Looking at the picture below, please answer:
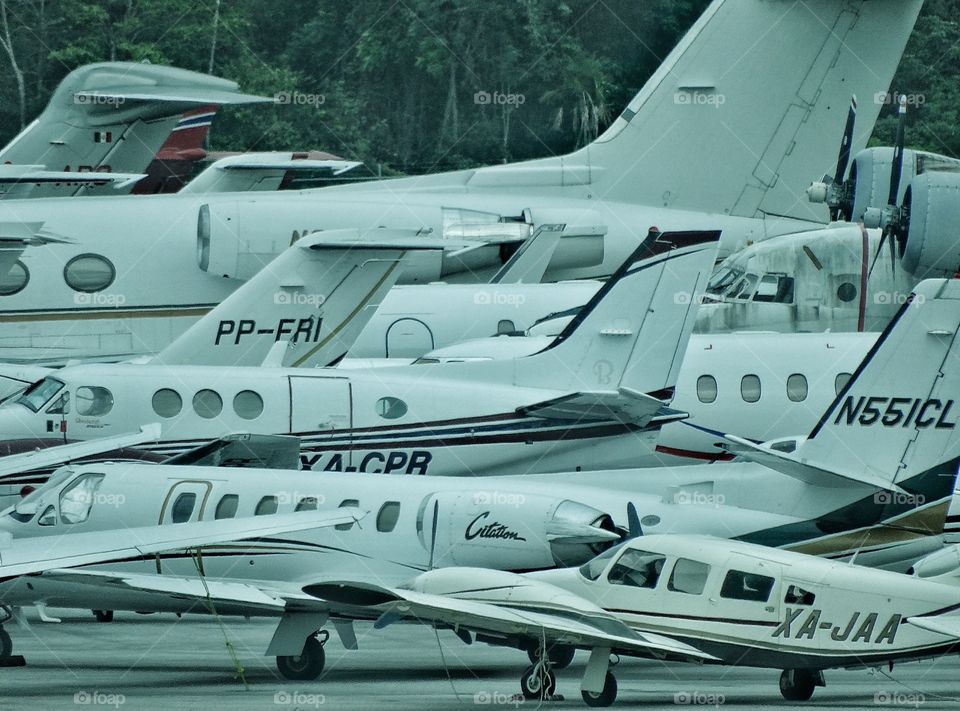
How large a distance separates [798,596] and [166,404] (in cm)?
1121

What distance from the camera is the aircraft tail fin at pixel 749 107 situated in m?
33.6

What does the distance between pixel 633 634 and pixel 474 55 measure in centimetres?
5403

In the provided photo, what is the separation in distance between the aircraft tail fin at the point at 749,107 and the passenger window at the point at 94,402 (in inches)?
518

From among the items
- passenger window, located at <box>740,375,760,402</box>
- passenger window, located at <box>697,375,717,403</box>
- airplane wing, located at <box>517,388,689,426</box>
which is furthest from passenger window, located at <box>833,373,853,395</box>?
airplane wing, located at <box>517,388,689,426</box>

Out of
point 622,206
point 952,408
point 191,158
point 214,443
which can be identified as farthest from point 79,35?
point 952,408

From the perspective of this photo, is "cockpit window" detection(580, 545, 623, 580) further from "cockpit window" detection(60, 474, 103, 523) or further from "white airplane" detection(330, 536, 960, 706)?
"cockpit window" detection(60, 474, 103, 523)

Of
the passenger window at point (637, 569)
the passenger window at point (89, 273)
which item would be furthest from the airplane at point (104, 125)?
the passenger window at point (637, 569)

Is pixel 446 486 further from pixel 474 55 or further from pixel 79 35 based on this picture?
pixel 79 35

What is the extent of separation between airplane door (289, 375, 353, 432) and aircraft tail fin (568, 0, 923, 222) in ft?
39.4

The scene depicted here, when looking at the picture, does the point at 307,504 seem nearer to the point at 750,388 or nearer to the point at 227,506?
the point at 227,506

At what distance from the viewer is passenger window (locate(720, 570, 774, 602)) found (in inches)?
587

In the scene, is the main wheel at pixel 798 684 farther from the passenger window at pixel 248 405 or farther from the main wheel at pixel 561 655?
the passenger window at pixel 248 405

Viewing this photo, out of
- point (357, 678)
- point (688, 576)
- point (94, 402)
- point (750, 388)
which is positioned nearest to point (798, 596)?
point (688, 576)

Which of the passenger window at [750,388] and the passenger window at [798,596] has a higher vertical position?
the passenger window at [798,596]
